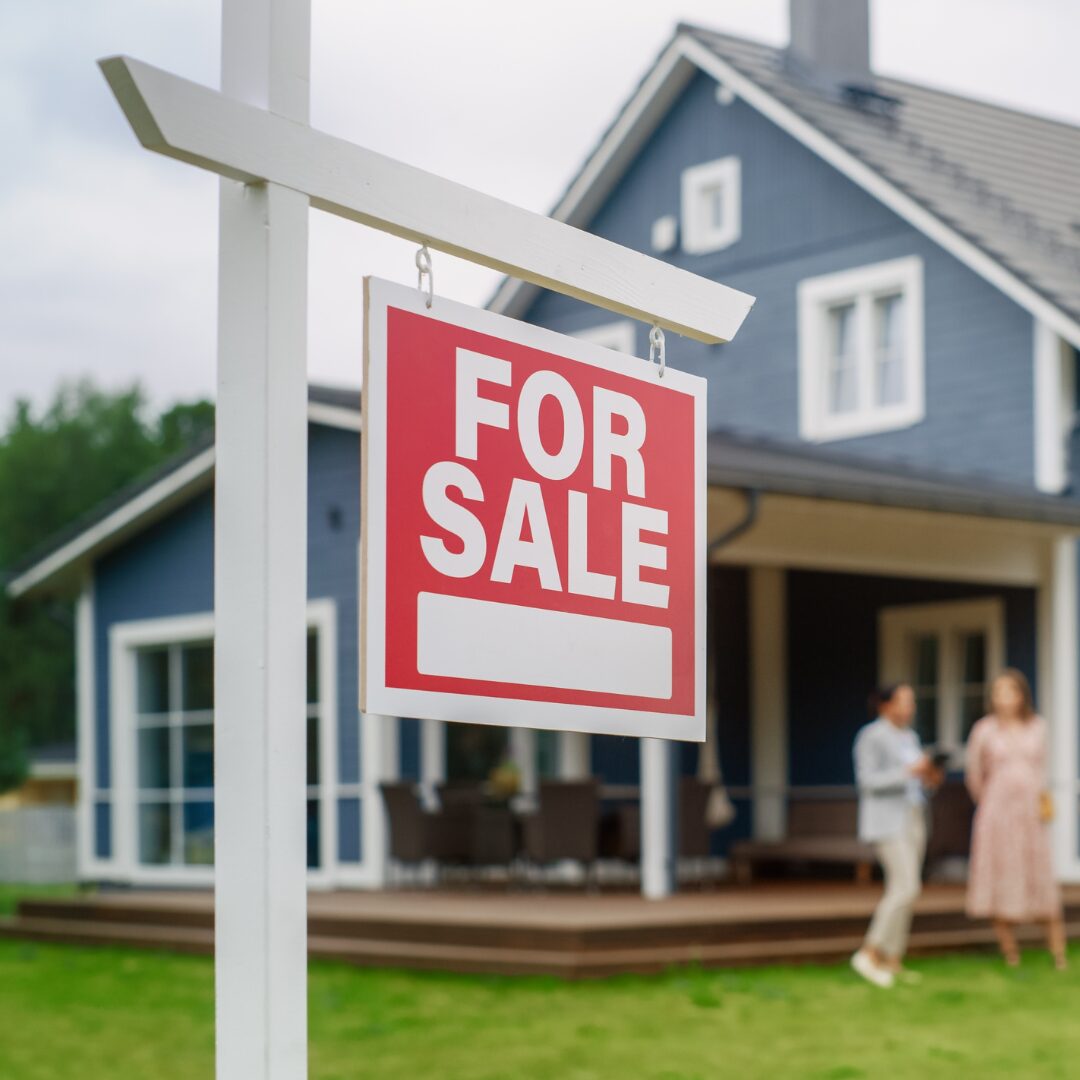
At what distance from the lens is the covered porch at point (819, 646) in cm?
1227

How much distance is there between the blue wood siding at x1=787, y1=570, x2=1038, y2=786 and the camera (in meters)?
15.6

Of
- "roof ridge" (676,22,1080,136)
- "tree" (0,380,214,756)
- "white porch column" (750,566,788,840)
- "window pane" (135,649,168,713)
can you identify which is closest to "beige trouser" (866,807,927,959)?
"white porch column" (750,566,788,840)

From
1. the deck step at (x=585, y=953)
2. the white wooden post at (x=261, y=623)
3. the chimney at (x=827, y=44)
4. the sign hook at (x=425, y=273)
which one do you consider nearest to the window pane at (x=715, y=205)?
the chimney at (x=827, y=44)

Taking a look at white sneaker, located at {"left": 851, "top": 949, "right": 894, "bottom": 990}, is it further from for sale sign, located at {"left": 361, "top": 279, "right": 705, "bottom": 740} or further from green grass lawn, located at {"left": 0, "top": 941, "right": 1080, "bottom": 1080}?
for sale sign, located at {"left": 361, "top": 279, "right": 705, "bottom": 740}

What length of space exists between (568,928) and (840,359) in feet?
26.6

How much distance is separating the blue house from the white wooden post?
10245 mm

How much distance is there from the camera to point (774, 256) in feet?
55.9

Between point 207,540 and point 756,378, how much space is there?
523cm

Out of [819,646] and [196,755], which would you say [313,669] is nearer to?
[196,755]

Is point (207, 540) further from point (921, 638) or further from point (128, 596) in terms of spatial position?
point (921, 638)

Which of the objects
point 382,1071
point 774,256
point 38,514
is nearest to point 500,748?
point 774,256

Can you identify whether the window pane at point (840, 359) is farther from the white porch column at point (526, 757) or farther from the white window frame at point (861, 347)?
the white porch column at point (526, 757)

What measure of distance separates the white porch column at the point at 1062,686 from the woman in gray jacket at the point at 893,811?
4322 millimetres

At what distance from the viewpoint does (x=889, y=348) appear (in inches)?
640
